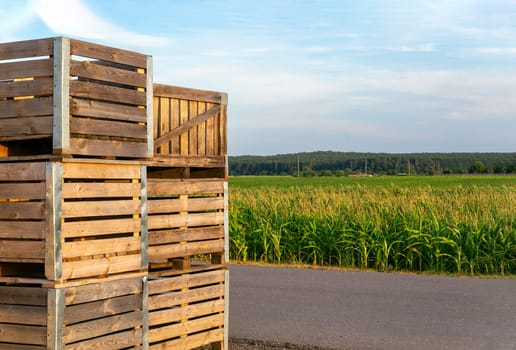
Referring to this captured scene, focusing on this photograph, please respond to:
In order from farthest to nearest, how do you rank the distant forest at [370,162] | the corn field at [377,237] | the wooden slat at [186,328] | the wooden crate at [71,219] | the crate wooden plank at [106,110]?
1. the distant forest at [370,162]
2. the corn field at [377,237]
3. the wooden slat at [186,328]
4. the crate wooden plank at [106,110]
5. the wooden crate at [71,219]

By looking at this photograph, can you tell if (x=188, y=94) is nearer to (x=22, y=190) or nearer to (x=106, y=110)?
(x=106, y=110)

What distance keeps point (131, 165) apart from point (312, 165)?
5164 inches

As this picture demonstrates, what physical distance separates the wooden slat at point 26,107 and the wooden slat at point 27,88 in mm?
65

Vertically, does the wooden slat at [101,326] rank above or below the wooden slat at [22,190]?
below

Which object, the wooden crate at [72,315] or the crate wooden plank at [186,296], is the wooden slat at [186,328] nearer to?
the crate wooden plank at [186,296]

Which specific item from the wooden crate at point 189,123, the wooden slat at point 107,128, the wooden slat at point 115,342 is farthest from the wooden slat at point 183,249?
the wooden slat at point 107,128

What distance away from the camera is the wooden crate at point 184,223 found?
24.5 feet

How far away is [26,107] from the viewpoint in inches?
255

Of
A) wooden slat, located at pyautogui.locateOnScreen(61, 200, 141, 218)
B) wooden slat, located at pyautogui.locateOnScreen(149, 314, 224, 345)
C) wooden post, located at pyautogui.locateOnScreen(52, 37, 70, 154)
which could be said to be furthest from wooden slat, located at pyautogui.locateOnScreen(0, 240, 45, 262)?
wooden slat, located at pyautogui.locateOnScreen(149, 314, 224, 345)

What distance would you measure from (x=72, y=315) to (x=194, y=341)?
1768 mm

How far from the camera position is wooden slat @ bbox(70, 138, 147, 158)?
6457 mm

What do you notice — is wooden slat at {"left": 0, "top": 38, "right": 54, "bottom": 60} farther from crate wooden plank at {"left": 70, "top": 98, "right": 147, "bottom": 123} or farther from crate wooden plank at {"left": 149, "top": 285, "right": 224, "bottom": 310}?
crate wooden plank at {"left": 149, "top": 285, "right": 224, "bottom": 310}

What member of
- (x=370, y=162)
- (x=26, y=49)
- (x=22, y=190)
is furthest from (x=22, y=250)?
(x=370, y=162)

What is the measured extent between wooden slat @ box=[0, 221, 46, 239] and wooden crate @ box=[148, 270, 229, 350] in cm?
139
